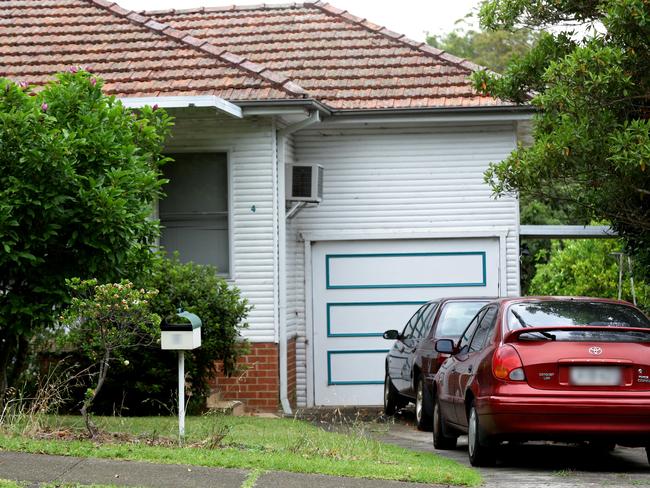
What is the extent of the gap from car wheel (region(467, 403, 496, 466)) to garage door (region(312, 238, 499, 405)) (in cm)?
811

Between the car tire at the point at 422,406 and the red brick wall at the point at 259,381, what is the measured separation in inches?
107

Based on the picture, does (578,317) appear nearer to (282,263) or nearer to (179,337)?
(179,337)

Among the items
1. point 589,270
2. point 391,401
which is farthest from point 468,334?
point 589,270

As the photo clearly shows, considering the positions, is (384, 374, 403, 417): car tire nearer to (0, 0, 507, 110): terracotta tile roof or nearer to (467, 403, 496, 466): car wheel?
(0, 0, 507, 110): terracotta tile roof

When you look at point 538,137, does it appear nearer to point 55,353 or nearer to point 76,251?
point 76,251

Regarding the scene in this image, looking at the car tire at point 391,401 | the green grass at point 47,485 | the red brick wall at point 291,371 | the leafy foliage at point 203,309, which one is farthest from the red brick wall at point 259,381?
the green grass at point 47,485

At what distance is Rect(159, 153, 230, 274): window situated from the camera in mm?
17203

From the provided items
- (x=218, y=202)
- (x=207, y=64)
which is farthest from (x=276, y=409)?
(x=207, y=64)

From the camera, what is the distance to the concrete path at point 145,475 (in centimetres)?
784

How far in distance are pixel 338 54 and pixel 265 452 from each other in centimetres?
1114

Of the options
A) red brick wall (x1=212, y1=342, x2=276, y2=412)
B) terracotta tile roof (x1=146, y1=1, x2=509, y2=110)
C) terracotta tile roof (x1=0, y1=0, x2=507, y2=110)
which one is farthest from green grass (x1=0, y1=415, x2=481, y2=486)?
terracotta tile roof (x1=146, y1=1, x2=509, y2=110)

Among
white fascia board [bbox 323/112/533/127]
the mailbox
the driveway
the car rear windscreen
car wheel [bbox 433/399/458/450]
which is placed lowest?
the driveway

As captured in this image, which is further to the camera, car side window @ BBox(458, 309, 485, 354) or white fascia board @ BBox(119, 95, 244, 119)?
white fascia board @ BBox(119, 95, 244, 119)

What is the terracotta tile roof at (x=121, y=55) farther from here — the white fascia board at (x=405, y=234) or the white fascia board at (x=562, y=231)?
the white fascia board at (x=562, y=231)
